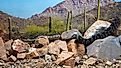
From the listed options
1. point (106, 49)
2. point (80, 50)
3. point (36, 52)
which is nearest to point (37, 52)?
point (36, 52)

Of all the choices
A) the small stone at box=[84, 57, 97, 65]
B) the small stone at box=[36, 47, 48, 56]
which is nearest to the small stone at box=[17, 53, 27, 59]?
the small stone at box=[36, 47, 48, 56]

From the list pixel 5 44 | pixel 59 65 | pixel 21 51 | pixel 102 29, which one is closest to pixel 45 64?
pixel 59 65

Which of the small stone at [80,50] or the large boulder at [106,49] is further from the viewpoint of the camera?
the small stone at [80,50]

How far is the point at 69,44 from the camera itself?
14.2m

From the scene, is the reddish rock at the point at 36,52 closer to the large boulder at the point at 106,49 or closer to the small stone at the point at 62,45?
the small stone at the point at 62,45

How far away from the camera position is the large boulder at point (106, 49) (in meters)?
13.4

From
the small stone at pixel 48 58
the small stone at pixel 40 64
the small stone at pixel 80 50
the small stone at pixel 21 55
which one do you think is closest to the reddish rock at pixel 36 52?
the small stone at pixel 21 55

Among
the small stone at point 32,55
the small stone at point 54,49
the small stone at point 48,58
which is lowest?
the small stone at point 48,58

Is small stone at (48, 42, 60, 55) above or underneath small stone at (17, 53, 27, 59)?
above

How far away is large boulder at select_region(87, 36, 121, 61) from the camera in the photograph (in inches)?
528

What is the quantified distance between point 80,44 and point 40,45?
1.77 m

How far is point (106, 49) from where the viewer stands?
13664mm

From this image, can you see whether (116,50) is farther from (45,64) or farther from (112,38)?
(45,64)

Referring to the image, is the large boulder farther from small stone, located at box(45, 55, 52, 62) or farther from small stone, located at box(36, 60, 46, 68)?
small stone, located at box(36, 60, 46, 68)
